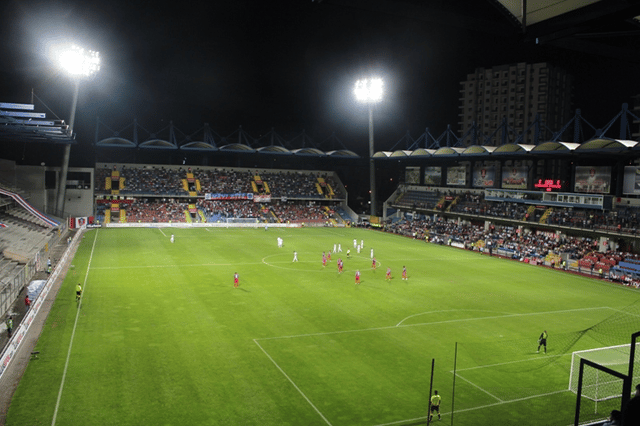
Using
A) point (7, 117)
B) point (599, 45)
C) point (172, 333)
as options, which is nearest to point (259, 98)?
point (7, 117)

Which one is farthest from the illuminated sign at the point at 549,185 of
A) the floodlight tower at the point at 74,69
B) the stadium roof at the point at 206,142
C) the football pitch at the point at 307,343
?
the floodlight tower at the point at 74,69

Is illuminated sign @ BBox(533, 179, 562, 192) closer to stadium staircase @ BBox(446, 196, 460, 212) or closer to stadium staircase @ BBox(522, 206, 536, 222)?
stadium staircase @ BBox(522, 206, 536, 222)

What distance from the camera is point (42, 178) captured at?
58000 millimetres

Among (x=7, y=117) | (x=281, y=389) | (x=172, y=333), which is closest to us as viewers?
(x=281, y=389)

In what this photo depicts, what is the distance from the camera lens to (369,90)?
72.2 metres

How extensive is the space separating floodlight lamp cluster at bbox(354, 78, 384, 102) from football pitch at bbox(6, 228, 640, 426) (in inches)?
1535

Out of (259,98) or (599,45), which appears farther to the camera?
(259,98)

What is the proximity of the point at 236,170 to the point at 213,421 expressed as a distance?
225ft

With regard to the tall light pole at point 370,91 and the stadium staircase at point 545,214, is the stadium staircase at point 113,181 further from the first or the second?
the stadium staircase at point 545,214

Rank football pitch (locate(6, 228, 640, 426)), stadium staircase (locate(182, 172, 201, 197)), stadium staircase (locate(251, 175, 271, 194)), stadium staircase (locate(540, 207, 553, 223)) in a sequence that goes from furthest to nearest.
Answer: stadium staircase (locate(251, 175, 271, 194)), stadium staircase (locate(182, 172, 201, 197)), stadium staircase (locate(540, 207, 553, 223)), football pitch (locate(6, 228, 640, 426))

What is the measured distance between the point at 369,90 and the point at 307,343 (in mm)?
57339

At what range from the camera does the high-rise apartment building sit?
93.1 m

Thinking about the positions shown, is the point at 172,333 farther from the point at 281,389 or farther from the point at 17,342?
the point at 281,389

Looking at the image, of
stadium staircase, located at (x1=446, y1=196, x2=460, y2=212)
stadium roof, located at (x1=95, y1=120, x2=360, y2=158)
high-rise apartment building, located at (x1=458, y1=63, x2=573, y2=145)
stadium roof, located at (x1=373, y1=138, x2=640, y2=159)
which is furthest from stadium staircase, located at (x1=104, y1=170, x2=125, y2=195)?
high-rise apartment building, located at (x1=458, y1=63, x2=573, y2=145)
